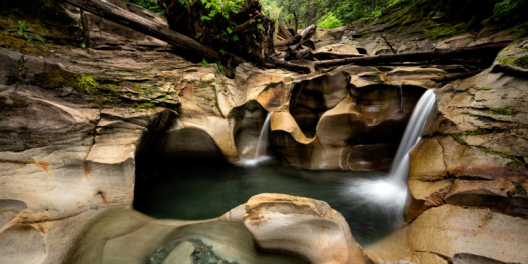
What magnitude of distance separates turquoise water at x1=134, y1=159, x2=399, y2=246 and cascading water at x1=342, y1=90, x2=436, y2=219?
6 centimetres

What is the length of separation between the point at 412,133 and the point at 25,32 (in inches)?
384

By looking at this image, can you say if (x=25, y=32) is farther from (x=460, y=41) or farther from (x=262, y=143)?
(x=460, y=41)

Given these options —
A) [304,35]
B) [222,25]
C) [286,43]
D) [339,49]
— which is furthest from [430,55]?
[222,25]

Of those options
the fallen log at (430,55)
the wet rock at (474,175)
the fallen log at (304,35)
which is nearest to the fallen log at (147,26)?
the fallen log at (304,35)

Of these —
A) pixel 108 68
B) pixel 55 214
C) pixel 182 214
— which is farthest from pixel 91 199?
pixel 108 68

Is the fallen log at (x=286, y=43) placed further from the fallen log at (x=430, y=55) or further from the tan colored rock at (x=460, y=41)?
the tan colored rock at (x=460, y=41)

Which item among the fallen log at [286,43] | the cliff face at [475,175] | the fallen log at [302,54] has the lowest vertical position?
the cliff face at [475,175]

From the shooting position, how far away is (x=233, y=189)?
5.21m

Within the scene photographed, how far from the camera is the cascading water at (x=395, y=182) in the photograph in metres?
Result: 4.35

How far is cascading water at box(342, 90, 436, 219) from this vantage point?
435 centimetres

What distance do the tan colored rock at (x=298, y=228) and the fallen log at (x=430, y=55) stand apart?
266 inches

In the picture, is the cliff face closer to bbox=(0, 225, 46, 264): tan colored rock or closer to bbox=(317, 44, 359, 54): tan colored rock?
bbox=(0, 225, 46, 264): tan colored rock

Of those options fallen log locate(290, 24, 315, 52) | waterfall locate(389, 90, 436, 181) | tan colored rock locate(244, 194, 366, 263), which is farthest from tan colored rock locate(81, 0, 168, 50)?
waterfall locate(389, 90, 436, 181)

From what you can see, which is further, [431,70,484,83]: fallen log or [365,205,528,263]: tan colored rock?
[431,70,484,83]: fallen log
